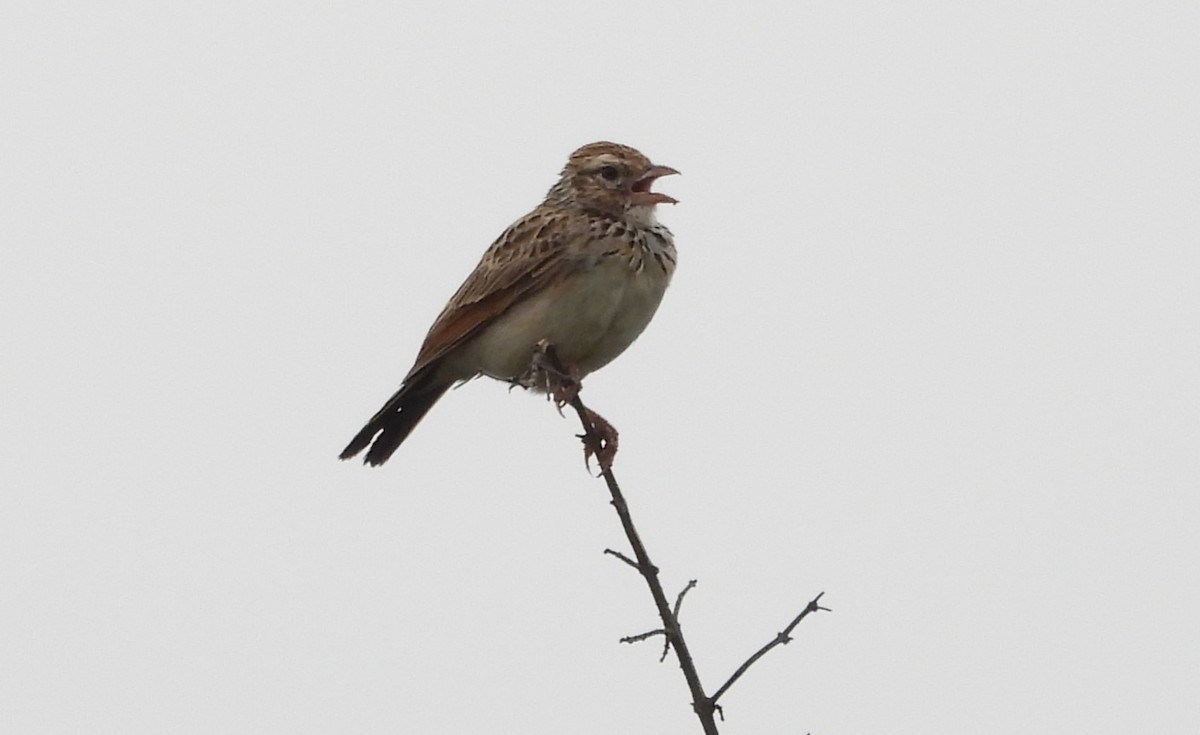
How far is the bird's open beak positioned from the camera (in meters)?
7.89

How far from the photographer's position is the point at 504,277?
7.85m

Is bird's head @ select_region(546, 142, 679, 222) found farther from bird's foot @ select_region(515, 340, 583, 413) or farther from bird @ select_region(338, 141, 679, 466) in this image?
bird's foot @ select_region(515, 340, 583, 413)

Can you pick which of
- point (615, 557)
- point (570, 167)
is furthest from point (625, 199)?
point (615, 557)

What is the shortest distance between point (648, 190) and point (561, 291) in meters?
0.88

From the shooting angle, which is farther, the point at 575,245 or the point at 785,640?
the point at 575,245

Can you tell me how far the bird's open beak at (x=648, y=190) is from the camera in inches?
311

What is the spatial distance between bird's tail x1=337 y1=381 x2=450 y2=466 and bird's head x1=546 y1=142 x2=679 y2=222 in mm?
1104

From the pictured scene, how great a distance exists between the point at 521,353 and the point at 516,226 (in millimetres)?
827

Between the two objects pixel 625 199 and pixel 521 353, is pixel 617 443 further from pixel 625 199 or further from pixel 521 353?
pixel 625 199

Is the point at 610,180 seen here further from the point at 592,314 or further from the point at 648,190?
the point at 592,314

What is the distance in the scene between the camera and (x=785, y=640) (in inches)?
184

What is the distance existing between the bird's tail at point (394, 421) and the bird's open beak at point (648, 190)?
4.30 ft

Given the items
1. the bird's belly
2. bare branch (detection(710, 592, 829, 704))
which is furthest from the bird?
bare branch (detection(710, 592, 829, 704))

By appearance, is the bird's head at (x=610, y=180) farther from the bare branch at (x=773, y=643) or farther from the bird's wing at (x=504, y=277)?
the bare branch at (x=773, y=643)
